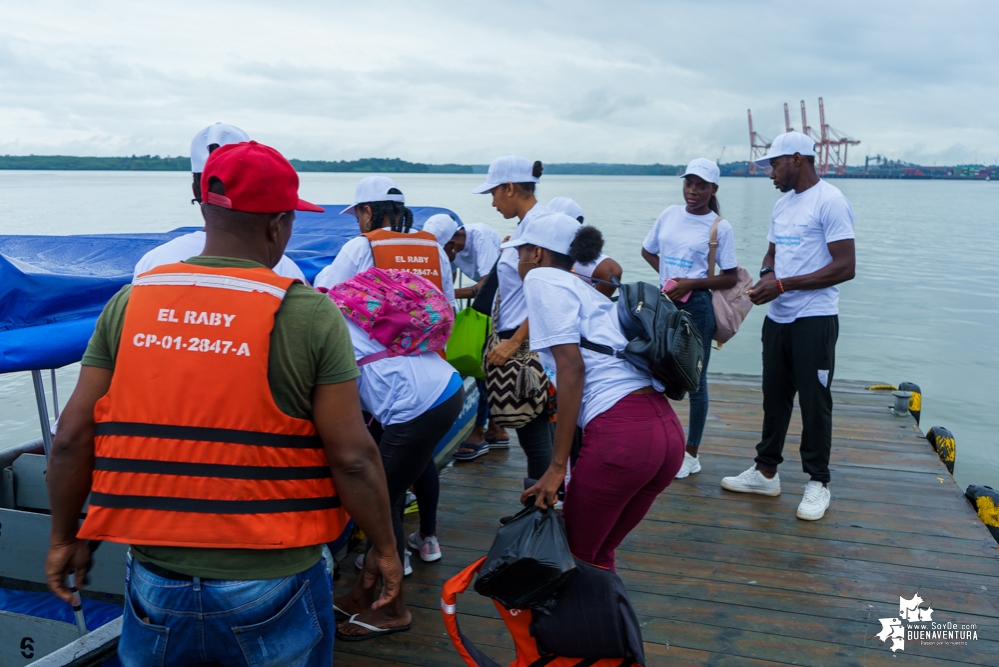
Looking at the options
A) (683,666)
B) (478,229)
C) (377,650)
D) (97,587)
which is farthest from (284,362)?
(478,229)

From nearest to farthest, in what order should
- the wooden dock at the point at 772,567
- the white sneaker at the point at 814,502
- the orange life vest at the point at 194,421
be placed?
the orange life vest at the point at 194,421 < the wooden dock at the point at 772,567 < the white sneaker at the point at 814,502

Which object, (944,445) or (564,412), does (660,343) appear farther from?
(944,445)

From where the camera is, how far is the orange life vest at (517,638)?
7.93 feet

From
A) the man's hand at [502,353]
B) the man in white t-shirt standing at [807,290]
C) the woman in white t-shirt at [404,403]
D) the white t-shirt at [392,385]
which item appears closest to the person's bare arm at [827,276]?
the man in white t-shirt standing at [807,290]

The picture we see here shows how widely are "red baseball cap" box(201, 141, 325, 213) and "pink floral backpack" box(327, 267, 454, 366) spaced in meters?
1.17

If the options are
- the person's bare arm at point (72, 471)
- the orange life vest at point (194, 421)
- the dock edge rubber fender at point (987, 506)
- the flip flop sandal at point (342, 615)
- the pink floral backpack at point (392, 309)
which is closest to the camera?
the orange life vest at point (194, 421)

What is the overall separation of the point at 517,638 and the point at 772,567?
178cm

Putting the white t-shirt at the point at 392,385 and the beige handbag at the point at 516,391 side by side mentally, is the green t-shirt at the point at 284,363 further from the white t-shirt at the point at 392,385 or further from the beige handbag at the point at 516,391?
the beige handbag at the point at 516,391

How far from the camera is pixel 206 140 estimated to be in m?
2.52

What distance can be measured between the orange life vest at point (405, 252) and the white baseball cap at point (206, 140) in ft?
2.91

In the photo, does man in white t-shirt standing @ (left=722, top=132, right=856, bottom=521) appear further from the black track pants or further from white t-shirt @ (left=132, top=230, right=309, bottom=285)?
white t-shirt @ (left=132, top=230, right=309, bottom=285)

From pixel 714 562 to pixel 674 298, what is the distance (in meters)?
1.56

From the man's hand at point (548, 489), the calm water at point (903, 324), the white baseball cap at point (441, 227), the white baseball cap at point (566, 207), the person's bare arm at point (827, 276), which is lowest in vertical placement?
the calm water at point (903, 324)

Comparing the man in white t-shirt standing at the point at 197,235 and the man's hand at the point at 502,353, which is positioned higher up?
the man in white t-shirt standing at the point at 197,235
